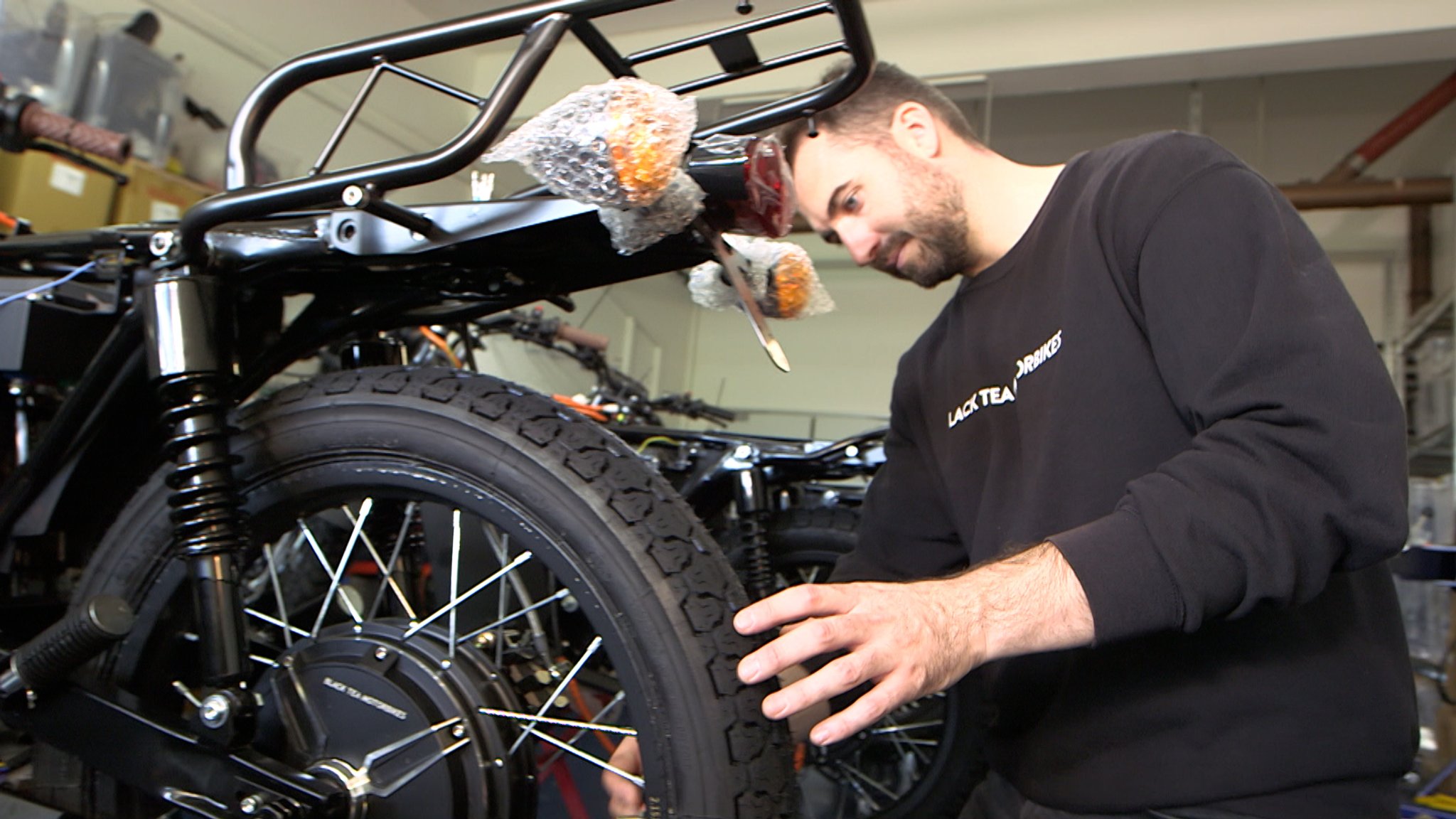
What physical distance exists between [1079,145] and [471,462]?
5.98 m

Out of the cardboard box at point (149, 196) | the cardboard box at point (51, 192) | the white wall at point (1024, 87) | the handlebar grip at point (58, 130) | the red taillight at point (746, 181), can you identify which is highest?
the white wall at point (1024, 87)

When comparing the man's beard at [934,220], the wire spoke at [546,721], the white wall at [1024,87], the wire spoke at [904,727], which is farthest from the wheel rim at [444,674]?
the white wall at [1024,87]

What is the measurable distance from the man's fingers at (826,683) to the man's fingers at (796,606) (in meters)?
0.03

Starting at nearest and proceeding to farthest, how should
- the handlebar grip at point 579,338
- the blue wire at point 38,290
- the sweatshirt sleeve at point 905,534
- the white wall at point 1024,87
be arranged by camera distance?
the blue wire at point 38,290 → the sweatshirt sleeve at point 905,534 → the handlebar grip at point 579,338 → the white wall at point 1024,87

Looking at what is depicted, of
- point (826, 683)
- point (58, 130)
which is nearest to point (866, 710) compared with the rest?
point (826, 683)

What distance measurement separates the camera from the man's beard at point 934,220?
1.29m

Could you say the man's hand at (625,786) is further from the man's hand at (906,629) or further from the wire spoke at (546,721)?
the man's hand at (906,629)

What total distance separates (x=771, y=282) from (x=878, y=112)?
583 mm

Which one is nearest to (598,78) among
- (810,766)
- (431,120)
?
(431,120)

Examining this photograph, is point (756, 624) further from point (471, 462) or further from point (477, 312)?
point (477, 312)

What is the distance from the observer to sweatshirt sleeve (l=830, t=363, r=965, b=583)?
1.23m

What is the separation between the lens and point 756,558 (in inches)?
74.2

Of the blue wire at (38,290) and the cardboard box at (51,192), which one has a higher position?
the cardboard box at (51,192)

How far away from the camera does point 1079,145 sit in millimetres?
5852
